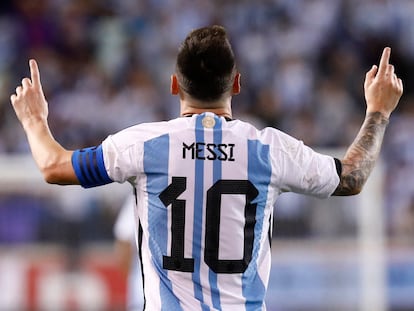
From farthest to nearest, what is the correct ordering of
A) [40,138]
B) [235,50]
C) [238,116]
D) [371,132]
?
[235,50] → [238,116] → [371,132] → [40,138]

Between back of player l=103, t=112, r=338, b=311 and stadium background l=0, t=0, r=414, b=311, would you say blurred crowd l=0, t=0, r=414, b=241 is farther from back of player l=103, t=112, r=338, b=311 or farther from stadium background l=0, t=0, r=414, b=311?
back of player l=103, t=112, r=338, b=311

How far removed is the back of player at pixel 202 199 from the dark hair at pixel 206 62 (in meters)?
0.12

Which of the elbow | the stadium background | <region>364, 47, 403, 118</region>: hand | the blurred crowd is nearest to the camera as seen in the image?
the elbow

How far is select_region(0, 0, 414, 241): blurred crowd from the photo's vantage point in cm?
1317

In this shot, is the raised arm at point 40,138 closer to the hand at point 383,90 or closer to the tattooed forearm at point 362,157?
the tattooed forearm at point 362,157

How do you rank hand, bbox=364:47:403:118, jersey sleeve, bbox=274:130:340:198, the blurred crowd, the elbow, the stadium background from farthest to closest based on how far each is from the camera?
1. the blurred crowd
2. the stadium background
3. hand, bbox=364:47:403:118
4. jersey sleeve, bbox=274:130:340:198
5. the elbow

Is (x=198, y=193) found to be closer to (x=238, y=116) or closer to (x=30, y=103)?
(x=30, y=103)

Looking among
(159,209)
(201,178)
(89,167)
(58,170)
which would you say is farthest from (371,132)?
(58,170)

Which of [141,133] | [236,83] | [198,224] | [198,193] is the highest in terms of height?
[236,83]

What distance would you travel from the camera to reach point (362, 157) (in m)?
4.21

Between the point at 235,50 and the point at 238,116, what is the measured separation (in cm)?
154

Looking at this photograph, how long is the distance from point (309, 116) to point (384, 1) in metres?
2.30

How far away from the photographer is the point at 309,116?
13234 millimetres

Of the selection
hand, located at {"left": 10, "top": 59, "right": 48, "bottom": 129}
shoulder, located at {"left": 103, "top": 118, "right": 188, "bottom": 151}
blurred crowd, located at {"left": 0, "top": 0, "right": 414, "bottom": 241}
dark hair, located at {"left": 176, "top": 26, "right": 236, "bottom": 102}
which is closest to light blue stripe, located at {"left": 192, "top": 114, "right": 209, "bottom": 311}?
shoulder, located at {"left": 103, "top": 118, "right": 188, "bottom": 151}
